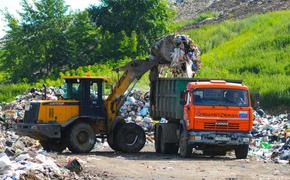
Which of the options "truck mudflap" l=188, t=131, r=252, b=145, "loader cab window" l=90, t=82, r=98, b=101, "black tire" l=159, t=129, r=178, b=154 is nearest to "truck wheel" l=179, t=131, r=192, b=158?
"truck mudflap" l=188, t=131, r=252, b=145

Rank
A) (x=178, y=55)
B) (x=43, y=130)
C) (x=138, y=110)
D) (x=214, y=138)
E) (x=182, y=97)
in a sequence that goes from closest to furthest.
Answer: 1. (x=214, y=138)
2. (x=182, y=97)
3. (x=43, y=130)
4. (x=178, y=55)
5. (x=138, y=110)

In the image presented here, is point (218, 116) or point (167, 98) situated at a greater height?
point (167, 98)

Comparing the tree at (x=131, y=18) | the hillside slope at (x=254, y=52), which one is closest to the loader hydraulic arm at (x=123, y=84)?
the hillside slope at (x=254, y=52)

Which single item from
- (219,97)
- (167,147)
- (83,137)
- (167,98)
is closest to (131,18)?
(167,98)

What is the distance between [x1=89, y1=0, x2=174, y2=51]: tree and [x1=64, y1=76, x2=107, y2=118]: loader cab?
32.6 metres

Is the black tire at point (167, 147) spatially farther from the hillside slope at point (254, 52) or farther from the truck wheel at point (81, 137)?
the hillside slope at point (254, 52)

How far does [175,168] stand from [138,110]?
51.9 ft

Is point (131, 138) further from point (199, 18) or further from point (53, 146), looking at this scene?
point (199, 18)

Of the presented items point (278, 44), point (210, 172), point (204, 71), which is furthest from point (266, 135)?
point (278, 44)

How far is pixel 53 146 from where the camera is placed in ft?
74.6

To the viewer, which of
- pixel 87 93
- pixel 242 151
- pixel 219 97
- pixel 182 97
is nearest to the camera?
pixel 219 97

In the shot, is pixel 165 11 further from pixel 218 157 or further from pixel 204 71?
pixel 218 157

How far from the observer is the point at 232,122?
20.5 meters

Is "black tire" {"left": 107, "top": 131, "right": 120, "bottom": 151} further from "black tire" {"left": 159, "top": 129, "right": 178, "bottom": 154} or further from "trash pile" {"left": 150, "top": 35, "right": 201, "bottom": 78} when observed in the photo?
"trash pile" {"left": 150, "top": 35, "right": 201, "bottom": 78}
